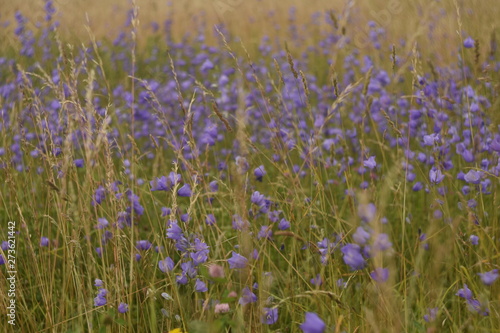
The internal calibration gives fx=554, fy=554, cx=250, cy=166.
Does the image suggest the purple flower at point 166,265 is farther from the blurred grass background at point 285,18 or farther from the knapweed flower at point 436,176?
the blurred grass background at point 285,18

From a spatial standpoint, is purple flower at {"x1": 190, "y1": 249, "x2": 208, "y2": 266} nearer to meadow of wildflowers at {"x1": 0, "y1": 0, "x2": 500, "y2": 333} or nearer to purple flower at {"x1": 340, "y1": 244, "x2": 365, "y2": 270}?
meadow of wildflowers at {"x1": 0, "y1": 0, "x2": 500, "y2": 333}

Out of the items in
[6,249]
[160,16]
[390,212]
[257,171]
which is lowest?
[160,16]

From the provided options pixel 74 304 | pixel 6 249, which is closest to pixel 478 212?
pixel 74 304

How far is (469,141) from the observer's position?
266cm

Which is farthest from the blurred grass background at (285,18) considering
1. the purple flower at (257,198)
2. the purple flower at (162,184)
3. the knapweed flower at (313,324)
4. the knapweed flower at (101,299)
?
the knapweed flower at (313,324)

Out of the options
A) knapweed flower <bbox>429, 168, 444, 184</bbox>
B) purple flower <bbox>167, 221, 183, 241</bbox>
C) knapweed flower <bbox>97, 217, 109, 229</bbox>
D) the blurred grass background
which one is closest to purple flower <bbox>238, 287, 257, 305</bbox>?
purple flower <bbox>167, 221, 183, 241</bbox>

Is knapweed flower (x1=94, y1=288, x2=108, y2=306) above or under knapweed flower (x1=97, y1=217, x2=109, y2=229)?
under

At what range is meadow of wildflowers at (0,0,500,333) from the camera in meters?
1.52

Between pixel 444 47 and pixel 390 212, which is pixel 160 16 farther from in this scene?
pixel 390 212

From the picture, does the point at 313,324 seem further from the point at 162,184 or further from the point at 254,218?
the point at 162,184

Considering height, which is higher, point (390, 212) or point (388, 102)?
point (388, 102)

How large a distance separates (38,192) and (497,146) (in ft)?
7.10

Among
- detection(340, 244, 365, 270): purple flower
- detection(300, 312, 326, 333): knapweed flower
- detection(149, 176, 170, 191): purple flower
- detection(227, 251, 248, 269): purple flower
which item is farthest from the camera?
detection(149, 176, 170, 191): purple flower

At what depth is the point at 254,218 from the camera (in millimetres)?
1825
